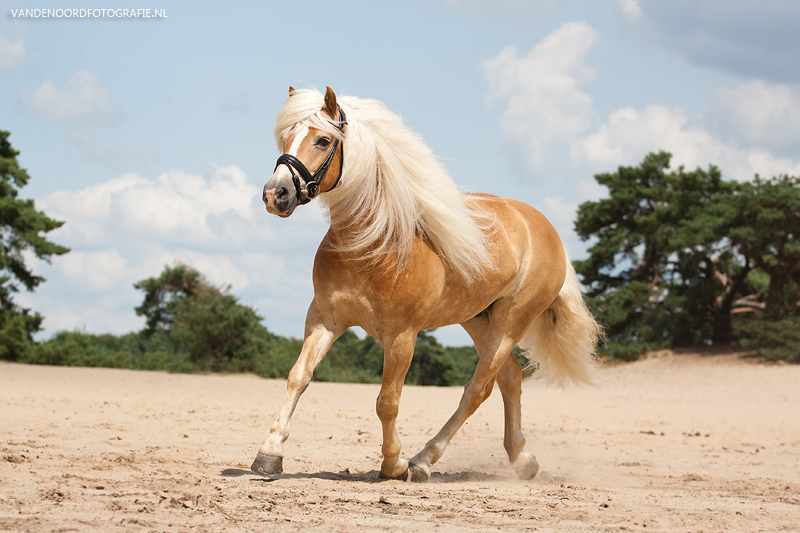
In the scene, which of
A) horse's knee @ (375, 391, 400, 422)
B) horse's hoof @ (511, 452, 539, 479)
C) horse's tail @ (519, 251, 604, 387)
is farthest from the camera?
horse's tail @ (519, 251, 604, 387)

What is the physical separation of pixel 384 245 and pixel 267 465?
141 centimetres

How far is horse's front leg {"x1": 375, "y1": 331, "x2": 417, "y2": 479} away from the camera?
406 centimetres

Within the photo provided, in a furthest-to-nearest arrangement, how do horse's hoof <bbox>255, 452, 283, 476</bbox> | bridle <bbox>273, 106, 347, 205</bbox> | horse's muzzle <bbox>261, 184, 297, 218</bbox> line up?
horse's hoof <bbox>255, 452, 283, 476</bbox> < bridle <bbox>273, 106, 347, 205</bbox> < horse's muzzle <bbox>261, 184, 297, 218</bbox>

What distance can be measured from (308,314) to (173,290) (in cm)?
1817

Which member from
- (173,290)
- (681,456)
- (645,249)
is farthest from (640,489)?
(173,290)

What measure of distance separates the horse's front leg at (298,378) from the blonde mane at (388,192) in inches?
19.9

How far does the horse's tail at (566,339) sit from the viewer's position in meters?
5.63

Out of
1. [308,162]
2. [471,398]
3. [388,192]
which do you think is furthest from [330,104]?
[471,398]

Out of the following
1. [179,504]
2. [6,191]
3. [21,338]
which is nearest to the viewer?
[179,504]

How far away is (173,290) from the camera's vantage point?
21.2 meters

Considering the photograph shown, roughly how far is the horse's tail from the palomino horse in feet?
3.59

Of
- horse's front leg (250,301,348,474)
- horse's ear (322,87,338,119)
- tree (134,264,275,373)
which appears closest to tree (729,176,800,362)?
tree (134,264,275,373)

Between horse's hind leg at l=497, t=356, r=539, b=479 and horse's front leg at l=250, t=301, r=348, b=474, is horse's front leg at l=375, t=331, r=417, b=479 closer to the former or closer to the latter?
horse's front leg at l=250, t=301, r=348, b=474

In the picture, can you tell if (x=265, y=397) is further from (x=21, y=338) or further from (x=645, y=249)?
(x=645, y=249)
